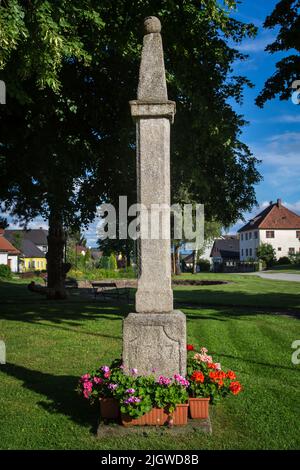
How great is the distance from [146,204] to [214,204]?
1092cm

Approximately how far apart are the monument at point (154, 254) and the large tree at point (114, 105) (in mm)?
3244

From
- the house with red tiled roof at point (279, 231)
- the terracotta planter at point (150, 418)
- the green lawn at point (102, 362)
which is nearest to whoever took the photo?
the green lawn at point (102, 362)

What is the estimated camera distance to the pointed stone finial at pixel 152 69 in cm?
626

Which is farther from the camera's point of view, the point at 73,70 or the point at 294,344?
the point at 73,70

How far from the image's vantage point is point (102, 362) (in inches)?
347

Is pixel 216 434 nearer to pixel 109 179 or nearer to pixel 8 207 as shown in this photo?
pixel 109 179

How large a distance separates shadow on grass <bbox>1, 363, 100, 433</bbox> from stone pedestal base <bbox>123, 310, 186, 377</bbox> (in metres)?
0.97

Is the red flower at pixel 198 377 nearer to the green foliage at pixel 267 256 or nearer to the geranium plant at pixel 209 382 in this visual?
the geranium plant at pixel 209 382

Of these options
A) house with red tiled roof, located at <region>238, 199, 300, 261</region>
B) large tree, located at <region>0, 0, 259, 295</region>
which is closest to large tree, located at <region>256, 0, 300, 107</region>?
large tree, located at <region>0, 0, 259, 295</region>

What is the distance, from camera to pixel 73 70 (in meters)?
13.9

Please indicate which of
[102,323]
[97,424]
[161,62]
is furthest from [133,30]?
[97,424]

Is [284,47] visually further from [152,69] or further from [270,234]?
[270,234]

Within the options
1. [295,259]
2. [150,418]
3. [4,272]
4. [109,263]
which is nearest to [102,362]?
[150,418]

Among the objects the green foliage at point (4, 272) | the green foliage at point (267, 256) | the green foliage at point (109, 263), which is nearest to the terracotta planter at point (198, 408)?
the green foliage at point (4, 272)
